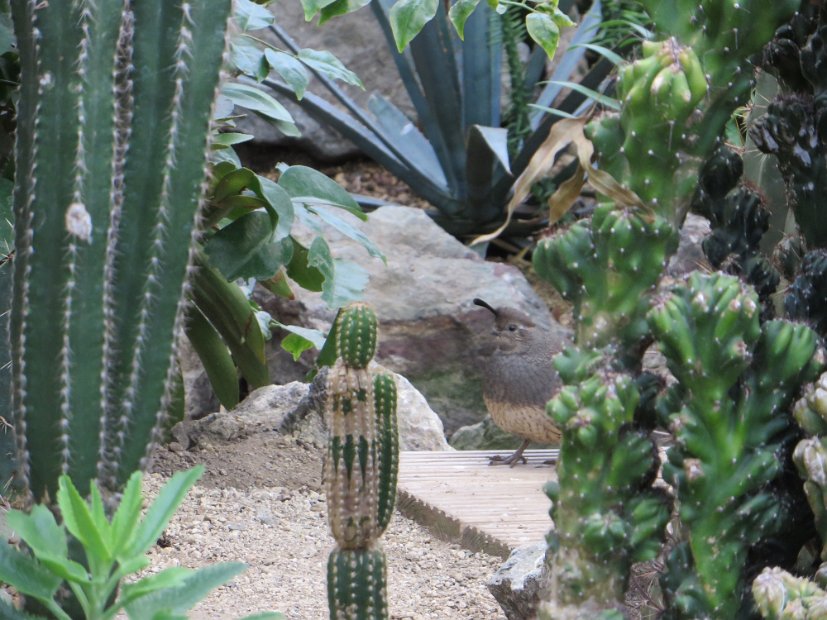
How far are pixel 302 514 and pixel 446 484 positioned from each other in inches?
17.4

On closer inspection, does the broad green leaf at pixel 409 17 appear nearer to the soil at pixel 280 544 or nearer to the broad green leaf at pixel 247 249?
the broad green leaf at pixel 247 249

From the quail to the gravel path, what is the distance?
1.45ft

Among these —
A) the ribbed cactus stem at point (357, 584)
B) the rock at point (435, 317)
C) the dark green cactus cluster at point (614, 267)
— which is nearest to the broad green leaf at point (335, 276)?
the ribbed cactus stem at point (357, 584)

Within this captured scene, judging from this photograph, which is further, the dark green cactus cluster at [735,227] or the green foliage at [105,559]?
the dark green cactus cluster at [735,227]

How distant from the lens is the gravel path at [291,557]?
255cm

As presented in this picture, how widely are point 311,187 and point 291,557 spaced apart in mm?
1001

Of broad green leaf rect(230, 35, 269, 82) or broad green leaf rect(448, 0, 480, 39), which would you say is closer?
broad green leaf rect(448, 0, 480, 39)

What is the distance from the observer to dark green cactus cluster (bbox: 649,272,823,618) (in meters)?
1.27

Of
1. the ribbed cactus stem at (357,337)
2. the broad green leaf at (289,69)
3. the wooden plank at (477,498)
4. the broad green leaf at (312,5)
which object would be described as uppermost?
the broad green leaf at (312,5)

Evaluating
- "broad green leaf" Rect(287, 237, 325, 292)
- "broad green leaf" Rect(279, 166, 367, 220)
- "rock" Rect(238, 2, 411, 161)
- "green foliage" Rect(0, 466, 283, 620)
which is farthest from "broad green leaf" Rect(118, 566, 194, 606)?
"rock" Rect(238, 2, 411, 161)

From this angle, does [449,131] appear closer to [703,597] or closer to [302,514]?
[302,514]

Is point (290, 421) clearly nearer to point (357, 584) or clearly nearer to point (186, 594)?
point (357, 584)

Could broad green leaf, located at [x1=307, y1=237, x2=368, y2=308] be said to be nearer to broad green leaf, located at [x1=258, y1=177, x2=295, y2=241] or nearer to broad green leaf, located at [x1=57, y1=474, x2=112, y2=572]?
broad green leaf, located at [x1=258, y1=177, x2=295, y2=241]

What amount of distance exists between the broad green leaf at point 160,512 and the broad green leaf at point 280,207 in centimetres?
137
